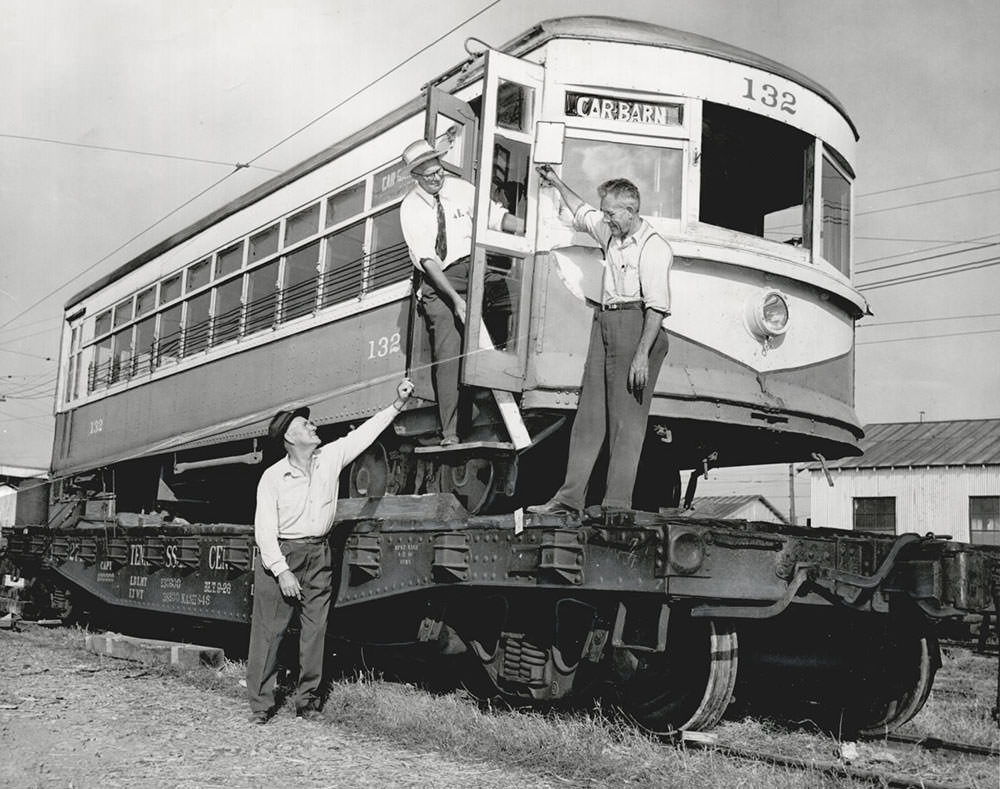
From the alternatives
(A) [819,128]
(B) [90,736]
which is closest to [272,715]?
(B) [90,736]

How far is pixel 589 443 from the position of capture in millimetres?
5520

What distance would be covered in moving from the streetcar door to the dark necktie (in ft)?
1.56

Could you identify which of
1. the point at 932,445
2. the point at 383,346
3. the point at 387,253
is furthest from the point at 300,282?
the point at 932,445

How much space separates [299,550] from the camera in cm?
623

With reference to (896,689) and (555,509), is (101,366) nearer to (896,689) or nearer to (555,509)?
(555,509)

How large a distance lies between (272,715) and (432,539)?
137 cm

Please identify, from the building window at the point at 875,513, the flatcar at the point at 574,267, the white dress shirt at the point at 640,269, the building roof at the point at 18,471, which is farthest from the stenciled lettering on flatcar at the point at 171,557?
the building window at the point at 875,513

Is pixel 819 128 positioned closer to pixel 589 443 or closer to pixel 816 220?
pixel 816 220

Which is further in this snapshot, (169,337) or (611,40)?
(169,337)

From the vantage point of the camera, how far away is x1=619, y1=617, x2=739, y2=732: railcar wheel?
527 centimetres

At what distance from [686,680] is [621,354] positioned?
5.30 feet

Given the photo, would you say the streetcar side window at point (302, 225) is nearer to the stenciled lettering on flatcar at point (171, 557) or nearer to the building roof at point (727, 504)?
the stenciled lettering on flatcar at point (171, 557)

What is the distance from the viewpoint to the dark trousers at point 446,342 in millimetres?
6418

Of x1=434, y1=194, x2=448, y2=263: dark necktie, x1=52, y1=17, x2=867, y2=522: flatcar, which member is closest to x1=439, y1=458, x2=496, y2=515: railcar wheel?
x1=52, y1=17, x2=867, y2=522: flatcar
